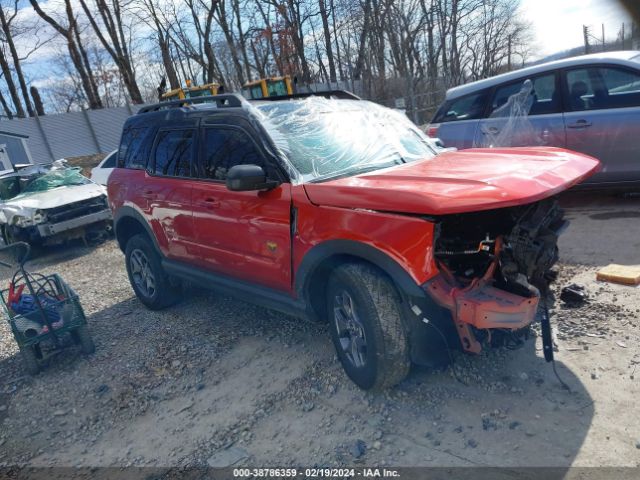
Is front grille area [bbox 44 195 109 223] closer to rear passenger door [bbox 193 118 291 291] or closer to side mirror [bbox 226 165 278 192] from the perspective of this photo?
rear passenger door [bbox 193 118 291 291]

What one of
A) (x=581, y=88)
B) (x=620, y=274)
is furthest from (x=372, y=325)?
(x=581, y=88)

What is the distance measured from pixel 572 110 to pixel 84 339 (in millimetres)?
6039

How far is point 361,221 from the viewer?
2846 mm

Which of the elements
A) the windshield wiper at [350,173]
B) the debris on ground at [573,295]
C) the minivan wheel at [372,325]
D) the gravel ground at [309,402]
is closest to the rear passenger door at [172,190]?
the gravel ground at [309,402]

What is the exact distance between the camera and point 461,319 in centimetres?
261

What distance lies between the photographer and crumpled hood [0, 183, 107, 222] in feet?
28.4

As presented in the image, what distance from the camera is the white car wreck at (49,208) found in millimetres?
8570

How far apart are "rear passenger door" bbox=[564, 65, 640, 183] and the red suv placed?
2.72 m

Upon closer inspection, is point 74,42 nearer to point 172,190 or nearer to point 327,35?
point 327,35

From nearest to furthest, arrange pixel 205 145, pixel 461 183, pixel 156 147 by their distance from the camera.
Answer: pixel 461 183, pixel 205 145, pixel 156 147

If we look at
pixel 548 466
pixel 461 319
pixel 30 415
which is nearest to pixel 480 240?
pixel 461 319

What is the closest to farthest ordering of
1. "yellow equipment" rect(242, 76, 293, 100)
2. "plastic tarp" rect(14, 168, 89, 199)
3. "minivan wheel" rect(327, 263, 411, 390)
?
1. "minivan wheel" rect(327, 263, 411, 390)
2. "plastic tarp" rect(14, 168, 89, 199)
3. "yellow equipment" rect(242, 76, 293, 100)

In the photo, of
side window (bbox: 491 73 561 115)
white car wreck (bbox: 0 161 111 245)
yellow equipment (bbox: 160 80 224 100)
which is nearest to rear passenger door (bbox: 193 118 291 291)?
side window (bbox: 491 73 561 115)

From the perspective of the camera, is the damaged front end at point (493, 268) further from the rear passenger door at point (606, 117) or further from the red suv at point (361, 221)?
the rear passenger door at point (606, 117)
